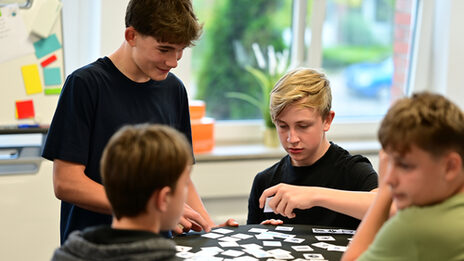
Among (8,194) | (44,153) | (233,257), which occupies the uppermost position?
(44,153)

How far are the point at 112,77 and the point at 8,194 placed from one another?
1.48m

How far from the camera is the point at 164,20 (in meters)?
2.08

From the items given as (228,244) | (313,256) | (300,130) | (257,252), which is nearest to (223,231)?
(228,244)

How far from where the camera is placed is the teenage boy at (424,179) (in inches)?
56.7

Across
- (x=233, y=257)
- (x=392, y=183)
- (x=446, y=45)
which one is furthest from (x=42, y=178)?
(x=446, y=45)

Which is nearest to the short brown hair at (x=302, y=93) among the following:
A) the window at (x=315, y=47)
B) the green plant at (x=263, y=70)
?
the green plant at (x=263, y=70)

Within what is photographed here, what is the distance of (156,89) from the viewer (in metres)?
2.30

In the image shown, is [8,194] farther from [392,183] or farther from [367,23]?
[367,23]

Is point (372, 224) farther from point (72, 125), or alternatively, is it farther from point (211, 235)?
point (72, 125)

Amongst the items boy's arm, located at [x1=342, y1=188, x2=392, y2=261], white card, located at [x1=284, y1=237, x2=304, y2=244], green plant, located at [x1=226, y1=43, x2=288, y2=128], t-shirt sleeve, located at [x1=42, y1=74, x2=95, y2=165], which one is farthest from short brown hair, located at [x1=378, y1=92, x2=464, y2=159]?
green plant, located at [x1=226, y1=43, x2=288, y2=128]

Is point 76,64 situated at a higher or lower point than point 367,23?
lower

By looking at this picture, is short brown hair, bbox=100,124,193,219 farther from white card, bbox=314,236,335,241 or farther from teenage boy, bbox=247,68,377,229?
teenage boy, bbox=247,68,377,229

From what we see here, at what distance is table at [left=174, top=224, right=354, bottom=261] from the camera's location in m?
1.95

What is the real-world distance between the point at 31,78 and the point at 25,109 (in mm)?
172
